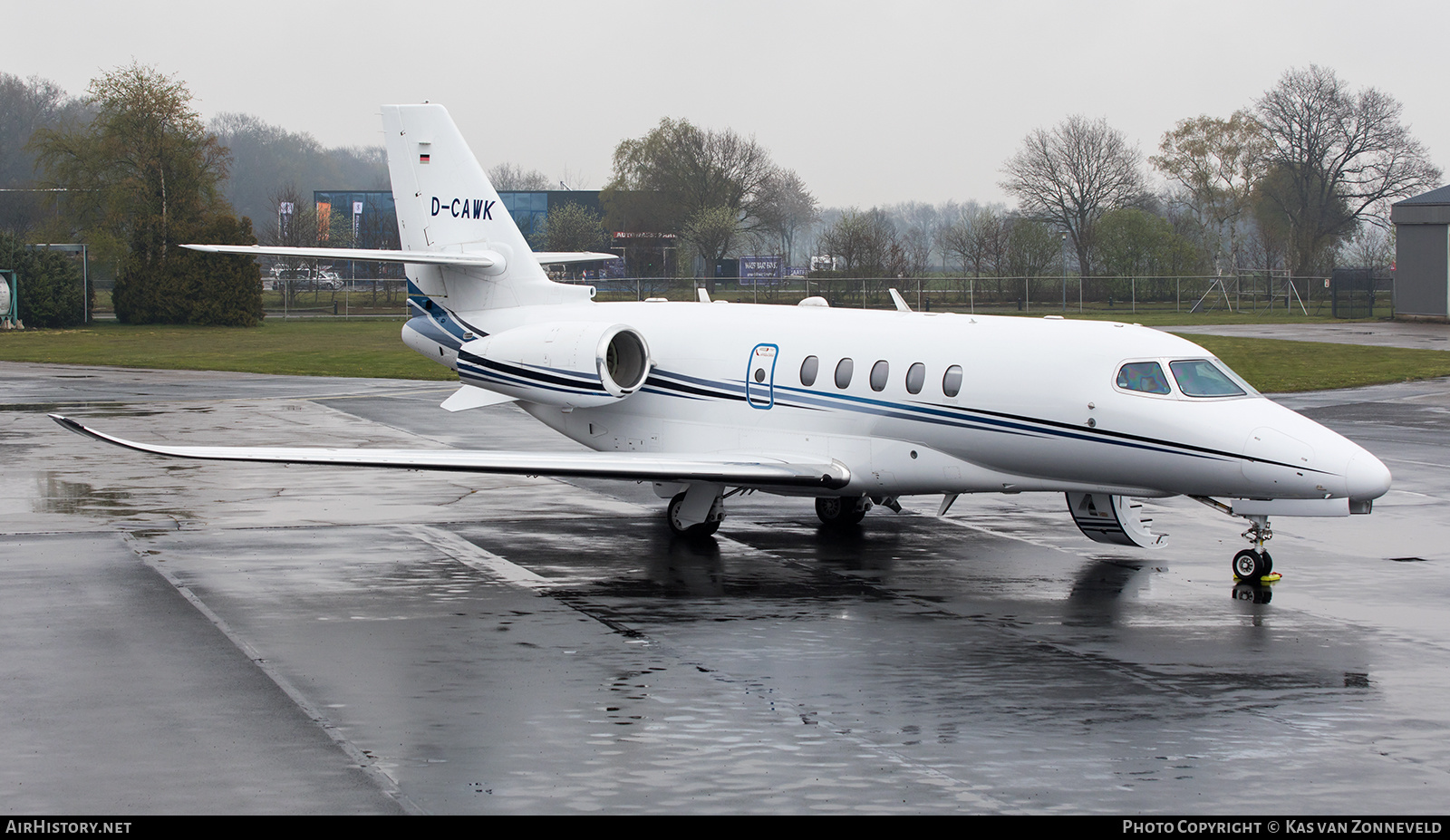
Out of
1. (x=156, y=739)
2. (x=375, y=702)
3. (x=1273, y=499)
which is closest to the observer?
(x=156, y=739)

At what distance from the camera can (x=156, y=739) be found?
30.4ft

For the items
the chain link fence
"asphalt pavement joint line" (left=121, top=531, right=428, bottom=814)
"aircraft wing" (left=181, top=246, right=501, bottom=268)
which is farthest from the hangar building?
"asphalt pavement joint line" (left=121, top=531, right=428, bottom=814)

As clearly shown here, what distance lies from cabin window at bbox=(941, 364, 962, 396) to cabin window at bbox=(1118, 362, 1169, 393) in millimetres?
1720

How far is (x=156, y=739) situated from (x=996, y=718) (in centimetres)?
561

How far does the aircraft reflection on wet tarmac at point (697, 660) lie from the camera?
335 inches

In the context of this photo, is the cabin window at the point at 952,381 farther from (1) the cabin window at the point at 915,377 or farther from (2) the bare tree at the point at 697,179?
(2) the bare tree at the point at 697,179

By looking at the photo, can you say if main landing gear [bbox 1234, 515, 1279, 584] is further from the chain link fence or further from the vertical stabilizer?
the chain link fence

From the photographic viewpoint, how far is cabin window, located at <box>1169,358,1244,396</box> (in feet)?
46.6

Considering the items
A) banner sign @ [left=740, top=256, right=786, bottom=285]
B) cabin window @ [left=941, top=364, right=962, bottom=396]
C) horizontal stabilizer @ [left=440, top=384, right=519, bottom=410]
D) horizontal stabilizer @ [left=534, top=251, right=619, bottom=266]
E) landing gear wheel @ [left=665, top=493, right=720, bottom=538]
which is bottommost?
landing gear wheel @ [left=665, top=493, right=720, bottom=538]

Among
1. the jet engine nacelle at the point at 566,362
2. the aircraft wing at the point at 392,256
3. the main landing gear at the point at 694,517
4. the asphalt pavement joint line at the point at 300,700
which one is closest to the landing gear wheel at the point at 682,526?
the main landing gear at the point at 694,517

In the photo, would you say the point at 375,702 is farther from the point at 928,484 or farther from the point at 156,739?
the point at 928,484

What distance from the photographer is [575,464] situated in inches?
604

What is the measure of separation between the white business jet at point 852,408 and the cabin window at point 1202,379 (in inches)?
0.8
